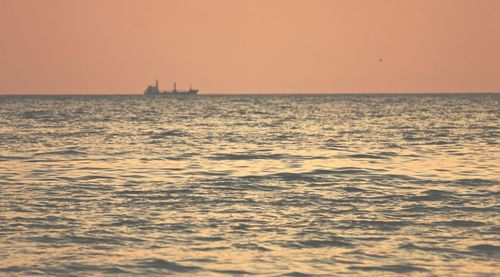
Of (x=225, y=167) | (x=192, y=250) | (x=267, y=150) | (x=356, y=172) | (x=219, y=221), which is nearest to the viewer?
(x=192, y=250)

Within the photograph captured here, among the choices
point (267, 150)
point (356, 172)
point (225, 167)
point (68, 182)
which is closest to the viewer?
point (68, 182)

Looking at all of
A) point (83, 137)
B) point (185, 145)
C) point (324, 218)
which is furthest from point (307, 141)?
point (324, 218)

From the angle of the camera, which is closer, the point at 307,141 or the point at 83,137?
the point at 307,141

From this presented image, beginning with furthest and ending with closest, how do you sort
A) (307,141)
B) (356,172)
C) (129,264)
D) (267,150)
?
(307,141), (267,150), (356,172), (129,264)

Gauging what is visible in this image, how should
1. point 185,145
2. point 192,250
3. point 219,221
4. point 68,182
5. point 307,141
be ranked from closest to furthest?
1. point 192,250
2. point 219,221
3. point 68,182
4. point 185,145
5. point 307,141

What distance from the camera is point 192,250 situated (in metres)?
14.2

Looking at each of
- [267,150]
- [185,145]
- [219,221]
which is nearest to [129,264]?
[219,221]

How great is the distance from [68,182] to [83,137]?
2594cm

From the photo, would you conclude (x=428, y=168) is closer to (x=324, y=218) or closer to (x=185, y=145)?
(x=324, y=218)

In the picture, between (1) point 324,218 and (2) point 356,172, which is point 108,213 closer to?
(1) point 324,218

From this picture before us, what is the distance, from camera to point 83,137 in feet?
164

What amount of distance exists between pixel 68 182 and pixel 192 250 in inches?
445

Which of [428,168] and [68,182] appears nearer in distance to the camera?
[68,182]

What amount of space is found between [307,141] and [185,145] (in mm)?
7648
